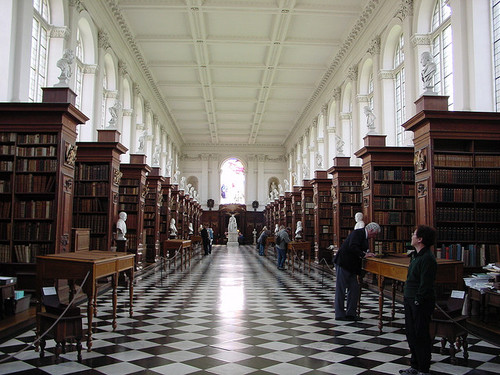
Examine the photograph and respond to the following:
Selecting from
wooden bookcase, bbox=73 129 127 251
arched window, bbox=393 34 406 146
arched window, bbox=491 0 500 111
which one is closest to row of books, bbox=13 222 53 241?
wooden bookcase, bbox=73 129 127 251

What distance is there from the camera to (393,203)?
10039 mm

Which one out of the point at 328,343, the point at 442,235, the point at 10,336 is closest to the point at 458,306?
the point at 328,343

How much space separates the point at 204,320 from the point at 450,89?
8237 mm

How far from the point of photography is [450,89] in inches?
435

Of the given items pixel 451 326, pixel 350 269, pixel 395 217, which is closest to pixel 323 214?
pixel 395 217

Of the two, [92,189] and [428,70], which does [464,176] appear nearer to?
[428,70]

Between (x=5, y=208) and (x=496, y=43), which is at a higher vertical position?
(x=496, y=43)

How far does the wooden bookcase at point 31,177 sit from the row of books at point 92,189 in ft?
8.13

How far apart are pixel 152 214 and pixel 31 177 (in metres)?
7.49

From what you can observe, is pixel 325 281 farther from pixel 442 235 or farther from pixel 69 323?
pixel 69 323

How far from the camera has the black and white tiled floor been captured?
4137mm

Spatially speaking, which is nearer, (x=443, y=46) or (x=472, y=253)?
(x=472, y=253)

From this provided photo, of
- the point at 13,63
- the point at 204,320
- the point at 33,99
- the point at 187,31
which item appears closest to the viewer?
the point at 204,320

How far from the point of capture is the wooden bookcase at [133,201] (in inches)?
488
